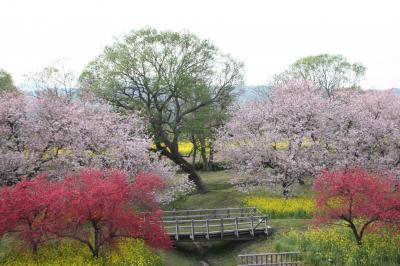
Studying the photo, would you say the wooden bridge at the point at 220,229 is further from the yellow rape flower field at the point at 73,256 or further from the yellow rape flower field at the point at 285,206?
the yellow rape flower field at the point at 285,206

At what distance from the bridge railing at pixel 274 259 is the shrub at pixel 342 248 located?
62 cm

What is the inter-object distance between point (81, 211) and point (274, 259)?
11.4 metres

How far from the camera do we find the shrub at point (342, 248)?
23422 mm

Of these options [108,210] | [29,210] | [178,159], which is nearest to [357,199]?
[108,210]

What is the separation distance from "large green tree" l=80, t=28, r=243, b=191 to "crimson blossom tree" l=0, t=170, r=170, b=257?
53.4 ft

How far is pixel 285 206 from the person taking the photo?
34844mm

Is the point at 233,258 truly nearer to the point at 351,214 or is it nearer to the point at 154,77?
the point at 351,214

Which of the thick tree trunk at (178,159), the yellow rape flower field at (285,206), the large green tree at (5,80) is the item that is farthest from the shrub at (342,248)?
the large green tree at (5,80)

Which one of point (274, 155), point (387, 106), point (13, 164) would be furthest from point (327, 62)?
point (13, 164)

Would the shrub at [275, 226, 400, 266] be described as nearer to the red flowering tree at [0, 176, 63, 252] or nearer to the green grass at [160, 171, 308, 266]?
the green grass at [160, 171, 308, 266]

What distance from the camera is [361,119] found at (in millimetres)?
37281

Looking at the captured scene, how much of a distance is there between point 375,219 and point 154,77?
24.0 metres

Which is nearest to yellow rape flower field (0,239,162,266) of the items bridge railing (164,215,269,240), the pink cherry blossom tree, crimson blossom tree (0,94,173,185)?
bridge railing (164,215,269,240)

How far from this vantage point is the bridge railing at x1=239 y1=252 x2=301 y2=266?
23.5 m
